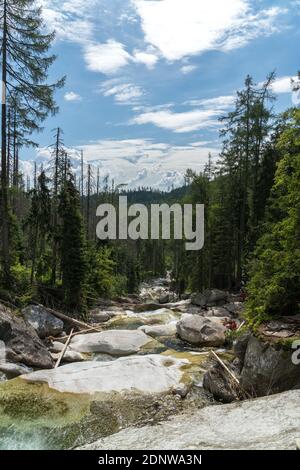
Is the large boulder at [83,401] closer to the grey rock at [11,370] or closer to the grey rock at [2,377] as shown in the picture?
the grey rock at [2,377]

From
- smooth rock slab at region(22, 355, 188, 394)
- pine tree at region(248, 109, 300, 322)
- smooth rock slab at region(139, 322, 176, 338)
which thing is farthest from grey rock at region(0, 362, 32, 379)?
smooth rock slab at region(139, 322, 176, 338)

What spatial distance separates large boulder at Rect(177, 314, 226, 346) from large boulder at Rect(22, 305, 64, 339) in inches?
206

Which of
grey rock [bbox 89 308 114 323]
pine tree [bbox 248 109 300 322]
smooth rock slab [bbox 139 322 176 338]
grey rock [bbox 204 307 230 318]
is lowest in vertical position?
grey rock [bbox 89 308 114 323]

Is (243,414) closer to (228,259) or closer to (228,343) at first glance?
(228,343)

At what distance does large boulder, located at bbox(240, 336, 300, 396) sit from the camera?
7.71 m

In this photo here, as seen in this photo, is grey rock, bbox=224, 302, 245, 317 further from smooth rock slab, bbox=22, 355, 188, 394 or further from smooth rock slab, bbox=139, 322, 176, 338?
smooth rock slab, bbox=22, 355, 188, 394

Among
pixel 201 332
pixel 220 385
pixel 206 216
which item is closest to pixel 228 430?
pixel 220 385

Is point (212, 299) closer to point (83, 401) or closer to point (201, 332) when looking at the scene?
point (201, 332)

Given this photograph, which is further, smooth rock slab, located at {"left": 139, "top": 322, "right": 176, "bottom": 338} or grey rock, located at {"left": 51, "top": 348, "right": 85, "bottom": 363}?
A: smooth rock slab, located at {"left": 139, "top": 322, "right": 176, "bottom": 338}

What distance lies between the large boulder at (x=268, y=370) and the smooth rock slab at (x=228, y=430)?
69 centimetres

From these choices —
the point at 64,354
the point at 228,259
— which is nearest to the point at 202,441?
the point at 64,354

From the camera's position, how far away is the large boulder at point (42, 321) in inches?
615
